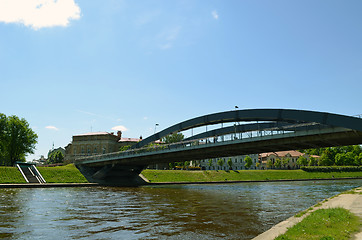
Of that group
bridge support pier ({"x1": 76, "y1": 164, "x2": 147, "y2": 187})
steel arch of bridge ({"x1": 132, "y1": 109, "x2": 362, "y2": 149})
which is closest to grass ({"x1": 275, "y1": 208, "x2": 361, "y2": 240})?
steel arch of bridge ({"x1": 132, "y1": 109, "x2": 362, "y2": 149})

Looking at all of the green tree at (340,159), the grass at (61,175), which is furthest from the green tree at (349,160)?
the grass at (61,175)

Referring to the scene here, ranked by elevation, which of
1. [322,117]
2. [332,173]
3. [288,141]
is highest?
[322,117]

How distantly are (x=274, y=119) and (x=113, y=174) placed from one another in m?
42.7

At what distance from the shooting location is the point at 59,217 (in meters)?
18.1

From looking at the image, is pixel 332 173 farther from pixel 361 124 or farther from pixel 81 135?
pixel 81 135

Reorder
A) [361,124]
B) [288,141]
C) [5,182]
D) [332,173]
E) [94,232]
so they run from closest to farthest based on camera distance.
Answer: [94,232]
[361,124]
[288,141]
[5,182]
[332,173]

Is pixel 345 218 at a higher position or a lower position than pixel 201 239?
higher

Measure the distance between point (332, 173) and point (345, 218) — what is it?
97.8 m

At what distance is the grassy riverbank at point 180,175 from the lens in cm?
5486

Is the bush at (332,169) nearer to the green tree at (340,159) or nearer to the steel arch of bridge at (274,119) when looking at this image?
the green tree at (340,159)

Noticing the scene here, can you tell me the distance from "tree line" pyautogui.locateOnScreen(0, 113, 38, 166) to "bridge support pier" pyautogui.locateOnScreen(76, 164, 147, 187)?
63.5ft

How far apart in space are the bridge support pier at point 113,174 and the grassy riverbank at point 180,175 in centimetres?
250

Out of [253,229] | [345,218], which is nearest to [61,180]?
[253,229]

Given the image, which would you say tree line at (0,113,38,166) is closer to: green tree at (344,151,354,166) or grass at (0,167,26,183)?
grass at (0,167,26,183)
